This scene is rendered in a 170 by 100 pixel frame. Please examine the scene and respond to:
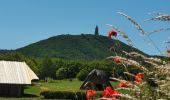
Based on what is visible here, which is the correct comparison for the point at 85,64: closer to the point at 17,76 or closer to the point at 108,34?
the point at 17,76

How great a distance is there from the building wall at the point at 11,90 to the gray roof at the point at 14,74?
728mm

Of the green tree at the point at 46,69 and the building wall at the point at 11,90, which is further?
the green tree at the point at 46,69

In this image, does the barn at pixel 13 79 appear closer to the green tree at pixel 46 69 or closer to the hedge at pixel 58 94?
the hedge at pixel 58 94

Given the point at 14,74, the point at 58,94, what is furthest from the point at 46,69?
the point at 58,94

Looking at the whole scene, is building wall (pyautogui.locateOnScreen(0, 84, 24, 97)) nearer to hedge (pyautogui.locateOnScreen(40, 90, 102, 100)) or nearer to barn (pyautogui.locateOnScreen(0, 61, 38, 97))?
barn (pyautogui.locateOnScreen(0, 61, 38, 97))

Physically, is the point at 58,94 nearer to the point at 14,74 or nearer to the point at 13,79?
the point at 13,79

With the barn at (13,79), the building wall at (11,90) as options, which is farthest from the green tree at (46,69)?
the building wall at (11,90)

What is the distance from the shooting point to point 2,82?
55.5m

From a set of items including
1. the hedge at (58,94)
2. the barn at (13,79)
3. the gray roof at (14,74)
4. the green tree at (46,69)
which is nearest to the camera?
the hedge at (58,94)

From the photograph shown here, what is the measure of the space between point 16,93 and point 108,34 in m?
50.0

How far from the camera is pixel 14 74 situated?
188 ft

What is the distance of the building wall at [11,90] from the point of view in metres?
55.9

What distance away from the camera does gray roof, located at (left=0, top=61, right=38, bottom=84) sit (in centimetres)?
5591

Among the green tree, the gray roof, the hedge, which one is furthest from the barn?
the green tree
